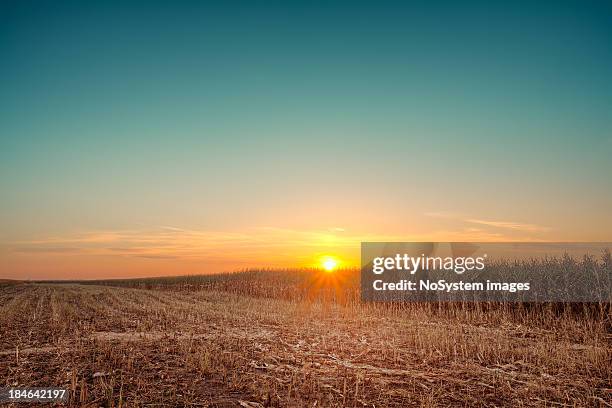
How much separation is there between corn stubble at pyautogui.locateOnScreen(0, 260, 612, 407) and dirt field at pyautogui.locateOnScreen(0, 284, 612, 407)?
4 centimetres

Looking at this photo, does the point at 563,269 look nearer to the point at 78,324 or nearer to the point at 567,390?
the point at 567,390

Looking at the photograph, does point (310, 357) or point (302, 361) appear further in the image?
point (310, 357)

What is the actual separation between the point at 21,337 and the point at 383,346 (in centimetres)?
1119

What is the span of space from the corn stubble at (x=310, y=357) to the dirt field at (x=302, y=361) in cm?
4

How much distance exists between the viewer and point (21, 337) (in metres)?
14.6

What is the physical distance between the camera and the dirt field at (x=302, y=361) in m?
9.14

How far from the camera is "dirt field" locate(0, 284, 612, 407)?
30.0 feet

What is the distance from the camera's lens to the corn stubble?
9188 millimetres

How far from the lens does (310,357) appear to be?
40.6 feet

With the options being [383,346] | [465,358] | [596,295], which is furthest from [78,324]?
[596,295]

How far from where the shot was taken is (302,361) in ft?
39.0

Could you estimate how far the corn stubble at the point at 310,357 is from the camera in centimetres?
919

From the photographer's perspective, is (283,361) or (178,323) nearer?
(283,361)

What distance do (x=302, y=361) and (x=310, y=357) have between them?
1.79 feet
